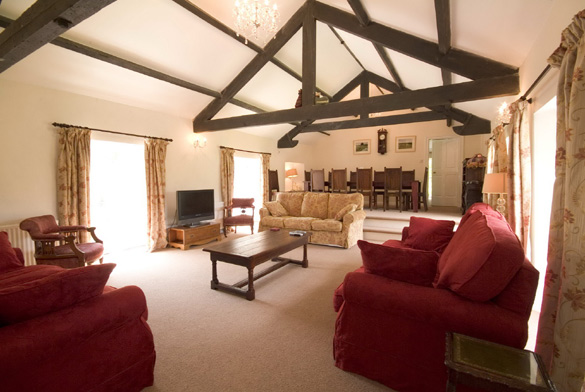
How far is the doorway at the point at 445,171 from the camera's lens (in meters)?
7.47

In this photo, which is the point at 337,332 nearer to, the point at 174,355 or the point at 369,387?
the point at 369,387

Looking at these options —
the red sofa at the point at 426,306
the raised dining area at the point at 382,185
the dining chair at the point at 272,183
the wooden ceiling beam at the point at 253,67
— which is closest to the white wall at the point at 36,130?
the wooden ceiling beam at the point at 253,67

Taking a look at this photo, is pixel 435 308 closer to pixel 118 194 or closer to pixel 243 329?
pixel 243 329

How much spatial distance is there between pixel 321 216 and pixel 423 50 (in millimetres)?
3133

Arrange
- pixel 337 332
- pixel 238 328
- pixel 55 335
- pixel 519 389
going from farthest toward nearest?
pixel 238 328, pixel 337 332, pixel 55 335, pixel 519 389

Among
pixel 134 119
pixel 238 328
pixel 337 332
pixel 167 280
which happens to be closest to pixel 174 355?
pixel 238 328

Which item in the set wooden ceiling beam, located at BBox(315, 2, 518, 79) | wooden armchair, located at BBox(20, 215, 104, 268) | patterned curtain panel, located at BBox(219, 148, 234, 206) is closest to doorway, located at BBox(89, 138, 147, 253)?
wooden armchair, located at BBox(20, 215, 104, 268)

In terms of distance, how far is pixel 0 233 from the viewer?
7.67ft

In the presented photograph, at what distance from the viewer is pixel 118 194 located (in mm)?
4598

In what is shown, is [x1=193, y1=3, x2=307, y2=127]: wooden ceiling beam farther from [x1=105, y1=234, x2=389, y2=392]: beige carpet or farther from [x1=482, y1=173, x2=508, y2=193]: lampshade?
[x1=482, y1=173, x2=508, y2=193]: lampshade

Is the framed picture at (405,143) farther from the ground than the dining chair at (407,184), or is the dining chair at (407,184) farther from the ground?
the framed picture at (405,143)

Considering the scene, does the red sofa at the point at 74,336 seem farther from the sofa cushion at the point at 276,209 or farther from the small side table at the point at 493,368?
the sofa cushion at the point at 276,209

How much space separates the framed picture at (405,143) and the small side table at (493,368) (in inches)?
299

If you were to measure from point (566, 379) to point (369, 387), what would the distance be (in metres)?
0.93
